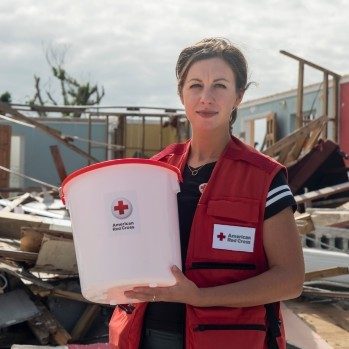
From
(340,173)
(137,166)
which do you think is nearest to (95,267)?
(137,166)

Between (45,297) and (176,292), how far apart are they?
3.40 meters

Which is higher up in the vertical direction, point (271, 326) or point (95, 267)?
point (95, 267)

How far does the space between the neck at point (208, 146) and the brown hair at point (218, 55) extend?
0.49 feet

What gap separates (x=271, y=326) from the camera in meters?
1.74

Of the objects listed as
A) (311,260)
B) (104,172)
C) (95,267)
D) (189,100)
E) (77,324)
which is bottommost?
(77,324)

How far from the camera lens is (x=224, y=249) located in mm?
1708

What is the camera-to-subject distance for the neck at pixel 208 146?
1897mm

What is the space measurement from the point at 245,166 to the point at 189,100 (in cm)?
26

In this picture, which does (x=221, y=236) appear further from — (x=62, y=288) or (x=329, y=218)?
(x=329, y=218)

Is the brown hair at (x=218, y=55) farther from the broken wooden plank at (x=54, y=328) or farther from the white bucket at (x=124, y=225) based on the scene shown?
the broken wooden plank at (x=54, y=328)

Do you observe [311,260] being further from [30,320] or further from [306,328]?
[30,320]

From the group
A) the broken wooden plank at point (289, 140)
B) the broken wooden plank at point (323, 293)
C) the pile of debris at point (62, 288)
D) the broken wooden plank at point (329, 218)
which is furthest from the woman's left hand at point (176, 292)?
the broken wooden plank at point (289, 140)

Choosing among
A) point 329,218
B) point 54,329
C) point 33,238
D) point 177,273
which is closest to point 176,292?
point 177,273

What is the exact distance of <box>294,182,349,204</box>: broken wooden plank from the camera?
24.9 ft
